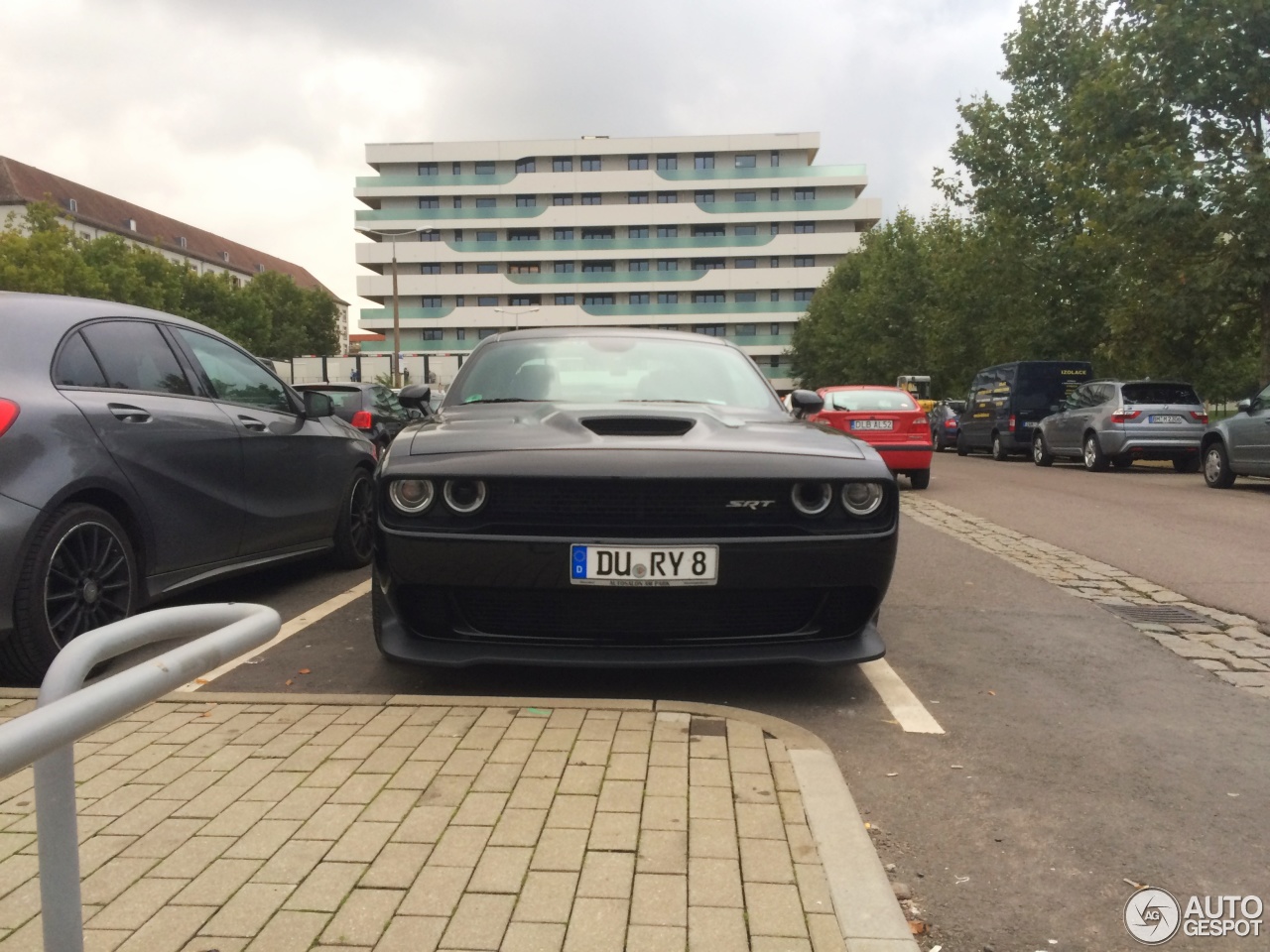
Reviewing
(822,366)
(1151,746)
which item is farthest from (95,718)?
(822,366)

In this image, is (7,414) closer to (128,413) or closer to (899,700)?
(128,413)

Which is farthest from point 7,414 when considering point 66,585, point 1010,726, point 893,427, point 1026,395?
point 1026,395

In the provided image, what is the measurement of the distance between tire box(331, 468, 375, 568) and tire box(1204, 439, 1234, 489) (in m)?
12.3

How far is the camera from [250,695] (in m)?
3.80

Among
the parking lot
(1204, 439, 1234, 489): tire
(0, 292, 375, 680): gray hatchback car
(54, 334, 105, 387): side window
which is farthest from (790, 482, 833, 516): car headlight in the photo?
(1204, 439, 1234, 489): tire

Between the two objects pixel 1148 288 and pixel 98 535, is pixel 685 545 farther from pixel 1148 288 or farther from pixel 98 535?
pixel 1148 288

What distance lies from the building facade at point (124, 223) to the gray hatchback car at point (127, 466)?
64.0 meters

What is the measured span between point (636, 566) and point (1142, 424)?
654 inches

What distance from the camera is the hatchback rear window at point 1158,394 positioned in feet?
58.5

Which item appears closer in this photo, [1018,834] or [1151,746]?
[1018,834]

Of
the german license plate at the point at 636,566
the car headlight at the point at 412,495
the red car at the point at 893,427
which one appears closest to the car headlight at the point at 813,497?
the german license plate at the point at 636,566

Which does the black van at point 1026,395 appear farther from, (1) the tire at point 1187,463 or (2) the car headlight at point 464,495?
(2) the car headlight at point 464,495

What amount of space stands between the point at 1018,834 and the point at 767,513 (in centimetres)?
135

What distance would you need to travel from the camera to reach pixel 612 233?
8012cm
